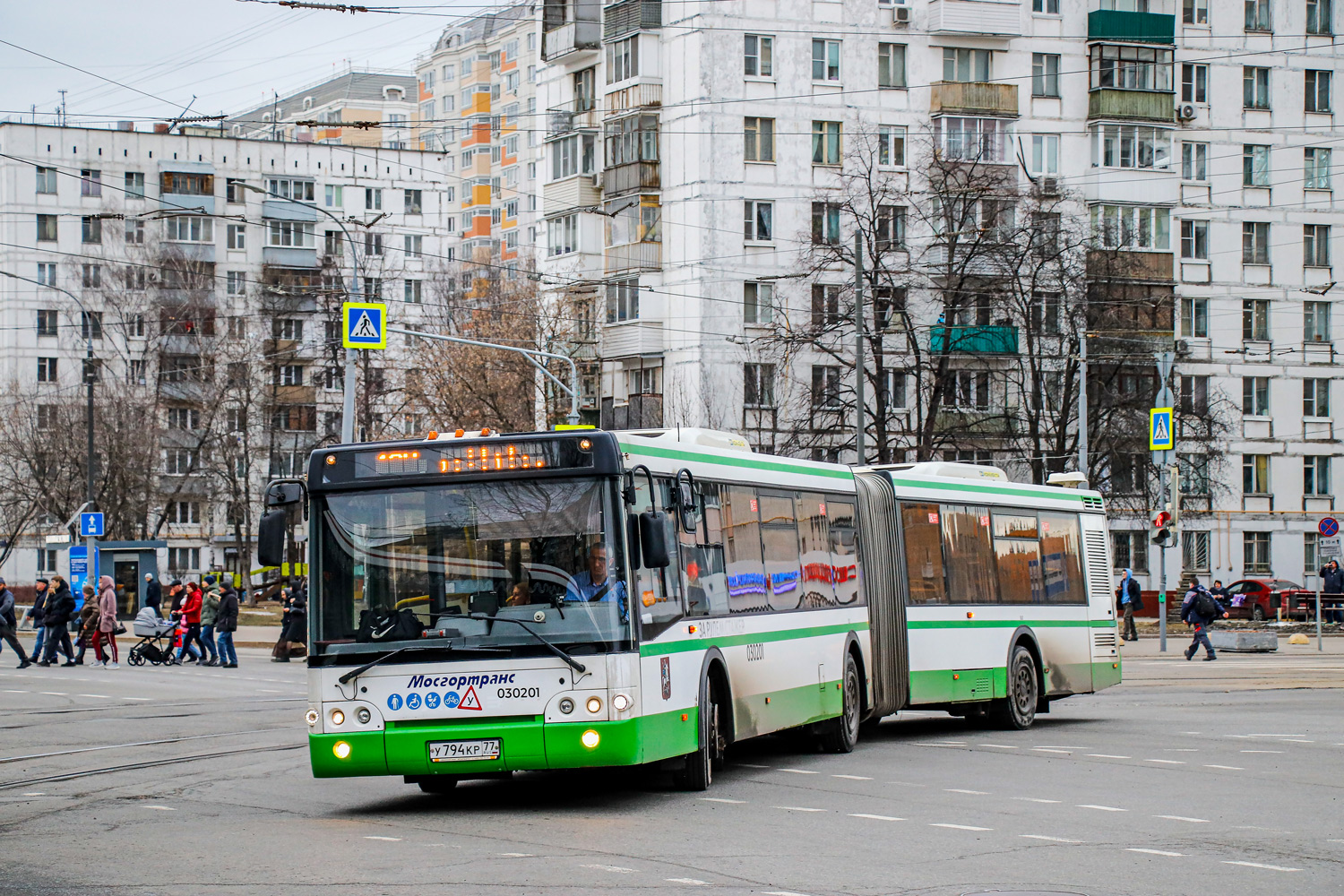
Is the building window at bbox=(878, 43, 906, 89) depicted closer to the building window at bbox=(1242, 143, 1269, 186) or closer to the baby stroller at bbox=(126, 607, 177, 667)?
the building window at bbox=(1242, 143, 1269, 186)

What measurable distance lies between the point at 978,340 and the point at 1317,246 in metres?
17.3

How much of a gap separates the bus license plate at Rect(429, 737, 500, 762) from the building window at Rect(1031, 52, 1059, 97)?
181 ft

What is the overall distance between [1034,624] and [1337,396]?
52.4 metres

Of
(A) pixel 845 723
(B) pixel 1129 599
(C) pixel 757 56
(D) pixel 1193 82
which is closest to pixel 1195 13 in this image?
(D) pixel 1193 82

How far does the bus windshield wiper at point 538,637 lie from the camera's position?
12539mm


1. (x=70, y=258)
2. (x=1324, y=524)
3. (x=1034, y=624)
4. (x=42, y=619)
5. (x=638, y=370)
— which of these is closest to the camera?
(x=1034, y=624)

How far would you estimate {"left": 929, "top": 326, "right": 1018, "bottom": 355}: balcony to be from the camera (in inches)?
2186

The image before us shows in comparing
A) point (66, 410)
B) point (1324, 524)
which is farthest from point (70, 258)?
point (1324, 524)

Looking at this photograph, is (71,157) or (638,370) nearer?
(638,370)

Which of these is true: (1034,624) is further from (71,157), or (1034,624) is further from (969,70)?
(71,157)

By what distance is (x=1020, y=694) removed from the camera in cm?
2094

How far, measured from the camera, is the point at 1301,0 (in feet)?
226

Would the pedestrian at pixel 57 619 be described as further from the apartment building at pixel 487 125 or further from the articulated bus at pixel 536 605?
the apartment building at pixel 487 125

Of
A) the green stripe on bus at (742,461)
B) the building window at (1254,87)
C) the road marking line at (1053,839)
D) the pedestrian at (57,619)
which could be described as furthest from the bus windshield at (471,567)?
the building window at (1254,87)
